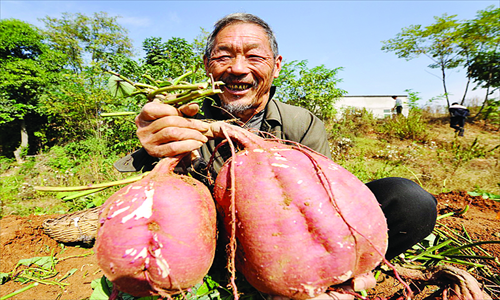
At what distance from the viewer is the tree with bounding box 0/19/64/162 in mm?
9969

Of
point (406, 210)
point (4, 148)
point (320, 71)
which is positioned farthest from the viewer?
point (4, 148)

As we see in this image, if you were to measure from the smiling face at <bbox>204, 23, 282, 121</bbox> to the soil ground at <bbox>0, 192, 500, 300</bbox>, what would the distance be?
1.55 meters

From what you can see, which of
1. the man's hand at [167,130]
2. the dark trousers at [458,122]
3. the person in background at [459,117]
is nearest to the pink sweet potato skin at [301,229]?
the man's hand at [167,130]

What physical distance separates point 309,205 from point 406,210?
722mm

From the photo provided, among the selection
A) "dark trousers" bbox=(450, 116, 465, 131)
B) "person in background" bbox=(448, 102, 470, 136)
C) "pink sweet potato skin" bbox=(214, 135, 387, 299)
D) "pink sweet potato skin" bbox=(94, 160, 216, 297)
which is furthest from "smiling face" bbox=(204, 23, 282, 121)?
"dark trousers" bbox=(450, 116, 465, 131)

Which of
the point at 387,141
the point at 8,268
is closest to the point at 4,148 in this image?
the point at 8,268

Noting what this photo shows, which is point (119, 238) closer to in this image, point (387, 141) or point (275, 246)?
point (275, 246)

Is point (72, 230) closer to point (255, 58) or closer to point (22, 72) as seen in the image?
point (255, 58)

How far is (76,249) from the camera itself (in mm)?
2744

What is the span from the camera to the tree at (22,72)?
9969 millimetres

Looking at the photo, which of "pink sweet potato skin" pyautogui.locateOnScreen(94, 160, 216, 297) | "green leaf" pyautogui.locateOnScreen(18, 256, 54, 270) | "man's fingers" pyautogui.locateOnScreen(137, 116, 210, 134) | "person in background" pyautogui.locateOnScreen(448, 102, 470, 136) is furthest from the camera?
"person in background" pyautogui.locateOnScreen(448, 102, 470, 136)

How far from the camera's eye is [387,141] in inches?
331

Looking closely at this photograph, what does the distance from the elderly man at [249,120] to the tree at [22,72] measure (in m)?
12.2

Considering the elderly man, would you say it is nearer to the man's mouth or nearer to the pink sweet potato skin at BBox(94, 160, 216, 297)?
the man's mouth
